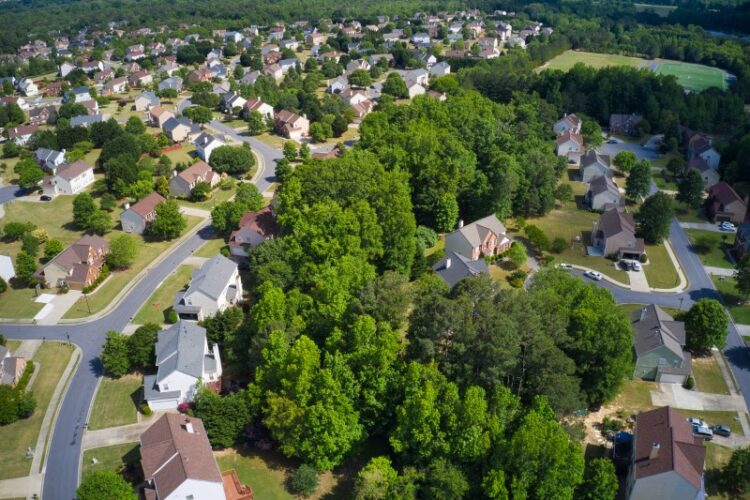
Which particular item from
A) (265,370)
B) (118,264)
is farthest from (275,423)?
(118,264)

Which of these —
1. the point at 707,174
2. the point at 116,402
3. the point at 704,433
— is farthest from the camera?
the point at 707,174

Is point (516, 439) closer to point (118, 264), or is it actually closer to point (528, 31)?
point (118, 264)

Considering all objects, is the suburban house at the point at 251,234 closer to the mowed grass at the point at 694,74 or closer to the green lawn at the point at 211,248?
the green lawn at the point at 211,248

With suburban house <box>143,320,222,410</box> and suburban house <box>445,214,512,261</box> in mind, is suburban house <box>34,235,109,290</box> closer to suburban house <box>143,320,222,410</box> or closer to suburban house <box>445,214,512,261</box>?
suburban house <box>143,320,222,410</box>

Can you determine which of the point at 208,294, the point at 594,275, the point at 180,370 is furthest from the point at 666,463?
the point at 208,294

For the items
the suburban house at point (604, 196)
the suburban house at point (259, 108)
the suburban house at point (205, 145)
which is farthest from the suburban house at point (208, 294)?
the suburban house at point (259, 108)

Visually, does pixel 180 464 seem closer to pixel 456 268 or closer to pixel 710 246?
pixel 456 268
